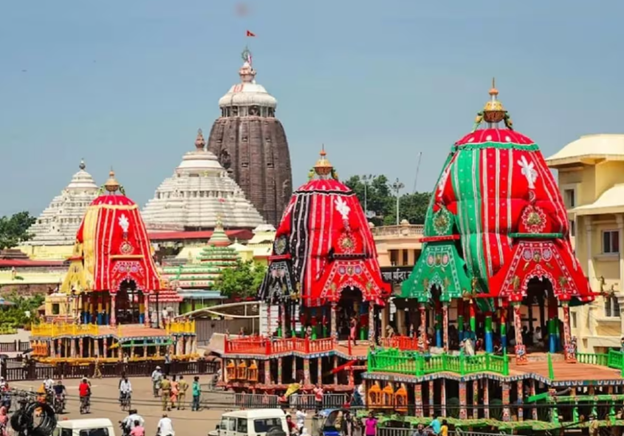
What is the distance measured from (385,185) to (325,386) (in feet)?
356

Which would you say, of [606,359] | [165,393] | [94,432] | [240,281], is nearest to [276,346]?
[165,393]

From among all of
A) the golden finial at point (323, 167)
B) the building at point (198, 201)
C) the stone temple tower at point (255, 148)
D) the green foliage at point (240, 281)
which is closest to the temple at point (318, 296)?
the golden finial at point (323, 167)

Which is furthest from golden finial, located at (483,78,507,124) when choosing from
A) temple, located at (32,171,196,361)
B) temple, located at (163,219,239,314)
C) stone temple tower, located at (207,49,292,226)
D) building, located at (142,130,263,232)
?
stone temple tower, located at (207,49,292,226)

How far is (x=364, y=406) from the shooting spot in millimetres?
44094

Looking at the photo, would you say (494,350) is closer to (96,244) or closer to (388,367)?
(388,367)

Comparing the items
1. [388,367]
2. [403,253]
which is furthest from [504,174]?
[403,253]

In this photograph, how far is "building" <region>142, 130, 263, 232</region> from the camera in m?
136

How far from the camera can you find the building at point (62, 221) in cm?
13925

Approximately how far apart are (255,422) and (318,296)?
617 inches

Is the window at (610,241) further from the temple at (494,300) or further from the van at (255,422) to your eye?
the van at (255,422)

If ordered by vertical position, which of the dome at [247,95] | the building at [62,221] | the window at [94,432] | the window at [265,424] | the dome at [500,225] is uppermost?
the dome at [247,95]

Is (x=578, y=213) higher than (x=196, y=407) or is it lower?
higher

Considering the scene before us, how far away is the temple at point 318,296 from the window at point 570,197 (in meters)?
8.34

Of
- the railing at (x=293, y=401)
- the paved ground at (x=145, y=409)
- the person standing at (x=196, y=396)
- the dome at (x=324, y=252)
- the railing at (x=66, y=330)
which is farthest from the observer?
the railing at (x=66, y=330)
